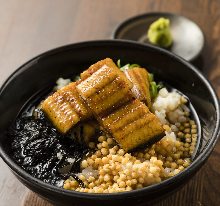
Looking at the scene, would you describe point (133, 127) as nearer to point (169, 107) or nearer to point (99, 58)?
point (169, 107)

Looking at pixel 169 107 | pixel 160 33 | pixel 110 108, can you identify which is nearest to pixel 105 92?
pixel 110 108

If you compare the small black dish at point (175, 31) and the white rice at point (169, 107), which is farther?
the small black dish at point (175, 31)

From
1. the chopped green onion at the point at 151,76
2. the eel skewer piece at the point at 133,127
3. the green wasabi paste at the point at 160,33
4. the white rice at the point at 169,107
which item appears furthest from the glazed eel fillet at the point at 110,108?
the green wasabi paste at the point at 160,33

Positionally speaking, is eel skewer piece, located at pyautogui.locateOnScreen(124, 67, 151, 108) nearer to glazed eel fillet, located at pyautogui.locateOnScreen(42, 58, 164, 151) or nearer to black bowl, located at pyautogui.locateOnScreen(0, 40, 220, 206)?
glazed eel fillet, located at pyautogui.locateOnScreen(42, 58, 164, 151)

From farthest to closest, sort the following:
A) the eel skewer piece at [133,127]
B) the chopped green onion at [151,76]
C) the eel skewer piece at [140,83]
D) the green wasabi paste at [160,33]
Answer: the green wasabi paste at [160,33]
the chopped green onion at [151,76]
the eel skewer piece at [140,83]
the eel skewer piece at [133,127]

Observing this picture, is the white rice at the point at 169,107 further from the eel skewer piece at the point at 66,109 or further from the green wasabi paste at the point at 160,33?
the green wasabi paste at the point at 160,33

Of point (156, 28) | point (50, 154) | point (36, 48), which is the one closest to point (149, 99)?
point (50, 154)

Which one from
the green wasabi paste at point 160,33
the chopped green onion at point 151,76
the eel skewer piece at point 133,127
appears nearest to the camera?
the eel skewer piece at point 133,127

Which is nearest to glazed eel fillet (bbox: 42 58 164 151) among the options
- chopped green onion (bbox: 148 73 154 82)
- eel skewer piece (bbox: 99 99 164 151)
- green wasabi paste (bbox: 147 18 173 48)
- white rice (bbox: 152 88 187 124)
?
eel skewer piece (bbox: 99 99 164 151)
